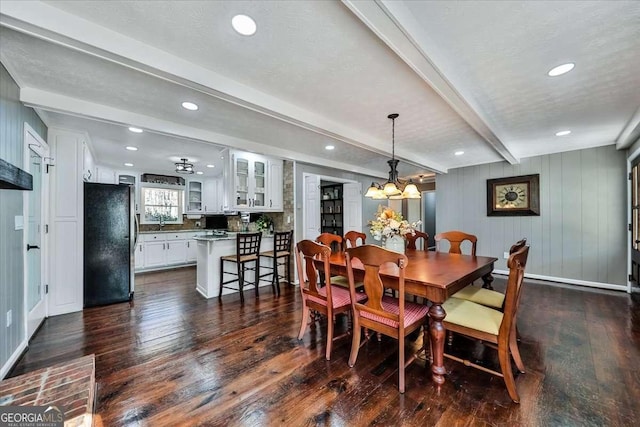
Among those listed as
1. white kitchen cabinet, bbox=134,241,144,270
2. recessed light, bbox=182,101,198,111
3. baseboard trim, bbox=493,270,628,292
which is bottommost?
baseboard trim, bbox=493,270,628,292

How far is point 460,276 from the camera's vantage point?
2.03 meters

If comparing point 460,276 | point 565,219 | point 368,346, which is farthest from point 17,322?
point 565,219

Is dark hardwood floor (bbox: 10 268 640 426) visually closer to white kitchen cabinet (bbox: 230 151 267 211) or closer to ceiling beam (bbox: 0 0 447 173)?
white kitchen cabinet (bbox: 230 151 267 211)

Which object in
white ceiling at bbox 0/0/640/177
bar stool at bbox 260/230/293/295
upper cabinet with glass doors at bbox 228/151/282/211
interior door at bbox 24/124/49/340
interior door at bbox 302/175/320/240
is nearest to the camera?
white ceiling at bbox 0/0/640/177

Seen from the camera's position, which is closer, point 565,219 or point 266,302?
point 266,302

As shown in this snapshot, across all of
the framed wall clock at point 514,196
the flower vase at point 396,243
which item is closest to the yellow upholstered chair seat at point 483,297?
the flower vase at point 396,243

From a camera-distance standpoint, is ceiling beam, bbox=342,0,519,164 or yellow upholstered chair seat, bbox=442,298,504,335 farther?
yellow upholstered chair seat, bbox=442,298,504,335

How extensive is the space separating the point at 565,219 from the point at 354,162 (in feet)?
12.8

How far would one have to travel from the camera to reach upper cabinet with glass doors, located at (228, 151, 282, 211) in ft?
14.4

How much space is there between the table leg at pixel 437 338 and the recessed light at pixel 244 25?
223cm

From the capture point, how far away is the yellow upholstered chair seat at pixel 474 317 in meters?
1.82

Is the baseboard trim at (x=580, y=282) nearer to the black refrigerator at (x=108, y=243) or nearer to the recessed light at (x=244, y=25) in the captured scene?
the recessed light at (x=244, y=25)

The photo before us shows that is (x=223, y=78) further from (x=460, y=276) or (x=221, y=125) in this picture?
(x=460, y=276)

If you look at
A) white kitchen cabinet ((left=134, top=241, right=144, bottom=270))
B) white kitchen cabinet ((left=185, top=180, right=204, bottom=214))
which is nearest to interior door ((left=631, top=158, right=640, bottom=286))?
white kitchen cabinet ((left=185, top=180, right=204, bottom=214))
